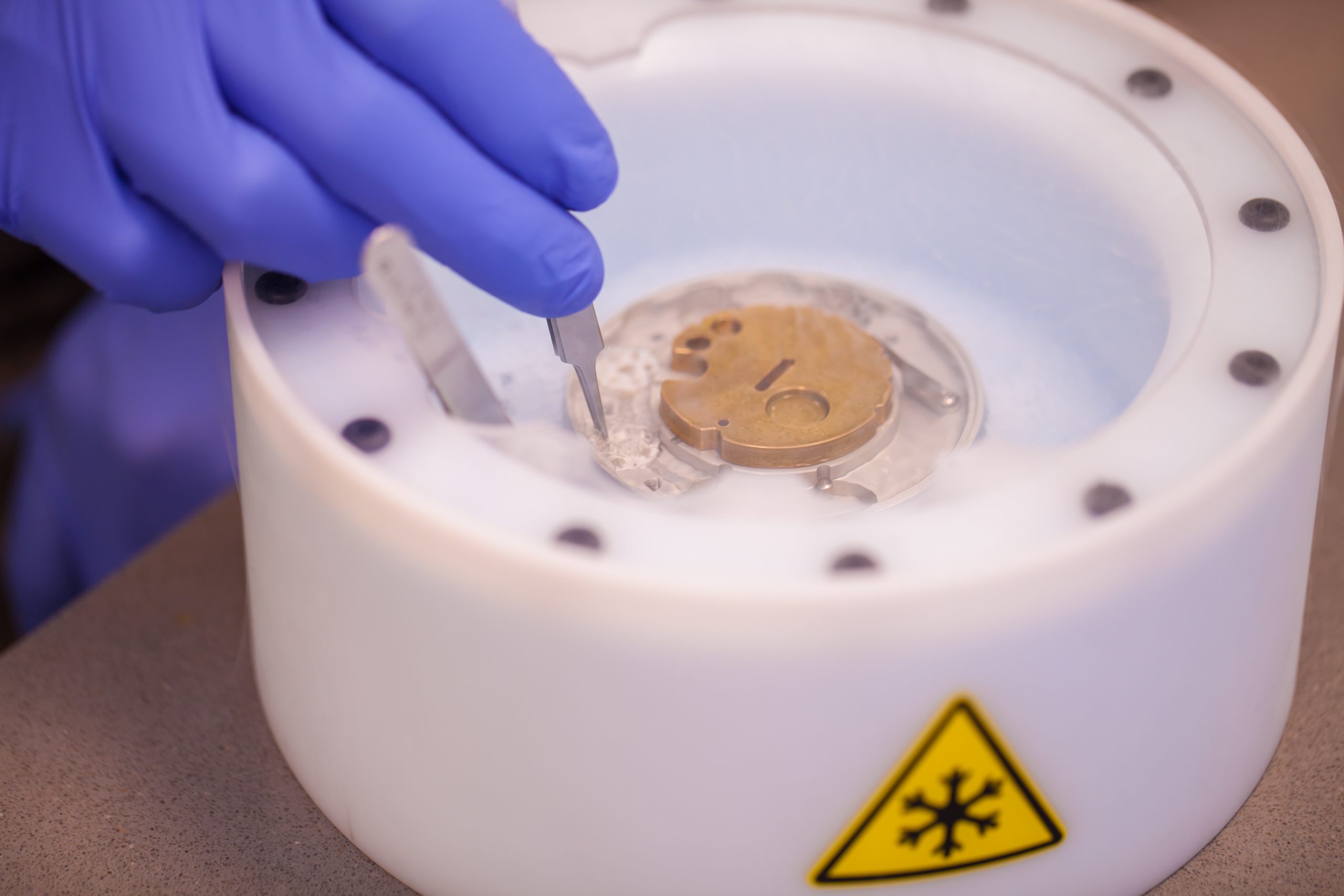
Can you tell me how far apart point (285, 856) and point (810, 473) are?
37 centimetres

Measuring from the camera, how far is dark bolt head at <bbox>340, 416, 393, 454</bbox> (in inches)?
23.8

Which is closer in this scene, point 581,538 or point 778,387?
point 581,538

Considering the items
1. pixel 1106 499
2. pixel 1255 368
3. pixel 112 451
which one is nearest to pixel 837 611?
pixel 1106 499

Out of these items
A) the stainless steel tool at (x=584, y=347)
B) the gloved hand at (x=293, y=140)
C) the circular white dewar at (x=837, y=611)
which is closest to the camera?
the circular white dewar at (x=837, y=611)

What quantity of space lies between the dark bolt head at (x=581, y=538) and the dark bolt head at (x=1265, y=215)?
0.44 m

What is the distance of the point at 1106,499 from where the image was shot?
0.57 meters

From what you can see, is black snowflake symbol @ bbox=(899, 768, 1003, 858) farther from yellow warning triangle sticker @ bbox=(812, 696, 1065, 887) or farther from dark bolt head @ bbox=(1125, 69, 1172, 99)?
dark bolt head @ bbox=(1125, 69, 1172, 99)

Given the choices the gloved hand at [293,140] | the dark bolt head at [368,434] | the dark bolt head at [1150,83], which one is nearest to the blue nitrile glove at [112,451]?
the gloved hand at [293,140]

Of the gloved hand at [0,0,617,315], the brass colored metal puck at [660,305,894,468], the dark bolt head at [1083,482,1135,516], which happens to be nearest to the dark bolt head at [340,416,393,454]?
the gloved hand at [0,0,617,315]

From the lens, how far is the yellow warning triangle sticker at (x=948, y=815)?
0.55m

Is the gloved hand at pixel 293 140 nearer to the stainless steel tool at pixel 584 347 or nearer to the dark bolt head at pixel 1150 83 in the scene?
the stainless steel tool at pixel 584 347

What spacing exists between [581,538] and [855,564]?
0.40ft

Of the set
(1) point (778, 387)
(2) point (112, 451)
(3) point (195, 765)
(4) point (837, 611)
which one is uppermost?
(4) point (837, 611)

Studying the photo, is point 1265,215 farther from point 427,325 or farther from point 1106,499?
point 427,325
